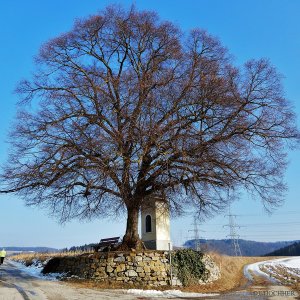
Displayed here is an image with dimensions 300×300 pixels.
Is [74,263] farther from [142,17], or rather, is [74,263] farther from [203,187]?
[142,17]

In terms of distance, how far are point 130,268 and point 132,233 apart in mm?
2269

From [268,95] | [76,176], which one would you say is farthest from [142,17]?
[76,176]

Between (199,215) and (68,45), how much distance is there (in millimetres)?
11681

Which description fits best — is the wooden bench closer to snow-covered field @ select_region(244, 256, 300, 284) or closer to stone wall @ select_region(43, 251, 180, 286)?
stone wall @ select_region(43, 251, 180, 286)

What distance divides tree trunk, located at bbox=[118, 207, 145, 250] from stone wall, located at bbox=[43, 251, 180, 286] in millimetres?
1220

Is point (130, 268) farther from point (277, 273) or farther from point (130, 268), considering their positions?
point (277, 273)

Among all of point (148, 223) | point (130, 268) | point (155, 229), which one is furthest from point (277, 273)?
point (130, 268)

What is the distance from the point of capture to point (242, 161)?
60.8ft

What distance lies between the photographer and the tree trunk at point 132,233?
1933cm

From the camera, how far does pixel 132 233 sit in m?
19.6

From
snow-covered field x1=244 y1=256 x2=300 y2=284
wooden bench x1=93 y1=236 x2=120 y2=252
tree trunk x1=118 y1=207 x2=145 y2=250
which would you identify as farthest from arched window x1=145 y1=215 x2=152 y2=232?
snow-covered field x1=244 y1=256 x2=300 y2=284

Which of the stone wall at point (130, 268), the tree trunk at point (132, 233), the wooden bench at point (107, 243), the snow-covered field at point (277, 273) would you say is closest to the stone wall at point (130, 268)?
the stone wall at point (130, 268)

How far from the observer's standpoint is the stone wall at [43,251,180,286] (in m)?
17.6

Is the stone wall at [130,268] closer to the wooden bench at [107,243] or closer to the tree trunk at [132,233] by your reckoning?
the tree trunk at [132,233]
